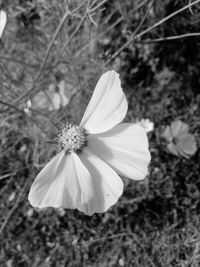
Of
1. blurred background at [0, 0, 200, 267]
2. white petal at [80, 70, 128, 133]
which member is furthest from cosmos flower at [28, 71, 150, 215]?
blurred background at [0, 0, 200, 267]

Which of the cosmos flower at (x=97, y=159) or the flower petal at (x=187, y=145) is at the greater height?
the cosmos flower at (x=97, y=159)

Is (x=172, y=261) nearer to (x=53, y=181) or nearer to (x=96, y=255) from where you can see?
(x=96, y=255)

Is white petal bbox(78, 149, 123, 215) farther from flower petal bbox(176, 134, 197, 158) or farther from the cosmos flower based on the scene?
flower petal bbox(176, 134, 197, 158)

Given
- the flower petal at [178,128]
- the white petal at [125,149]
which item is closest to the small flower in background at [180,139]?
the flower petal at [178,128]

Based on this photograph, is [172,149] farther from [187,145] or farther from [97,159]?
[97,159]

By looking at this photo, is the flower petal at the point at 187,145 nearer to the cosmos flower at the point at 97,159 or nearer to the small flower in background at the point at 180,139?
the small flower in background at the point at 180,139

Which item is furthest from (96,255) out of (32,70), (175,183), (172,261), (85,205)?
(32,70)
